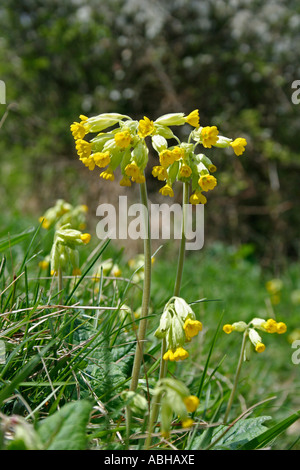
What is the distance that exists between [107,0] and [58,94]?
4.63 ft

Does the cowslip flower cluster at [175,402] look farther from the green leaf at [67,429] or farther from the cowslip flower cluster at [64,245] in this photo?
the cowslip flower cluster at [64,245]

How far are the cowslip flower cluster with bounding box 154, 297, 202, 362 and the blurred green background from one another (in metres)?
5.10

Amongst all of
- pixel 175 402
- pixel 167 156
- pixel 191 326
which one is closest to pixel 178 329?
pixel 191 326

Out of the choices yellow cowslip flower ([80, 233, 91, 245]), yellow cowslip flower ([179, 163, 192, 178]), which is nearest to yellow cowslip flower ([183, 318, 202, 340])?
yellow cowslip flower ([179, 163, 192, 178])

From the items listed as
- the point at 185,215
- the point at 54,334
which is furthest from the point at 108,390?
the point at 185,215

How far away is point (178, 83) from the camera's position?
646 cm

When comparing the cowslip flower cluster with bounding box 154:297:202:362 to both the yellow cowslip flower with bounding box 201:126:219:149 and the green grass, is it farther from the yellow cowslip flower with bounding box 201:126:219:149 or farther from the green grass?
the yellow cowslip flower with bounding box 201:126:219:149

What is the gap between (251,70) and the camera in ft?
21.0

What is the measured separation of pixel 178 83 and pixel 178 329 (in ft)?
18.7

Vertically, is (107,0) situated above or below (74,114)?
above

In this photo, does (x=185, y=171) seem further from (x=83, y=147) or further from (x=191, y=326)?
(x=191, y=326)

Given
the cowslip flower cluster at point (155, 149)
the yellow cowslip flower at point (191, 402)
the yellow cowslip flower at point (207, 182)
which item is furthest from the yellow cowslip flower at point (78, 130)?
the yellow cowslip flower at point (191, 402)
